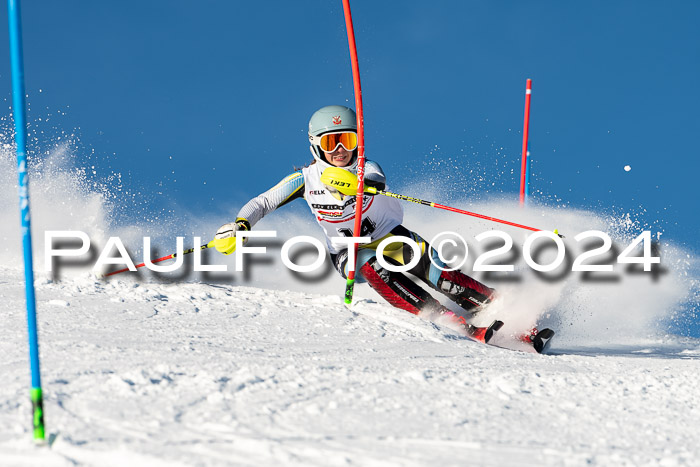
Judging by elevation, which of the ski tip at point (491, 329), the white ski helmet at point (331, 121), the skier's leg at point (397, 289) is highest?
the white ski helmet at point (331, 121)

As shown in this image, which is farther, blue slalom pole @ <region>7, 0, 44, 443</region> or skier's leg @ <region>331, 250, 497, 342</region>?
skier's leg @ <region>331, 250, 497, 342</region>

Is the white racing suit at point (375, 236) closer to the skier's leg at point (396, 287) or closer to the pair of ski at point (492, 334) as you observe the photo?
the skier's leg at point (396, 287)

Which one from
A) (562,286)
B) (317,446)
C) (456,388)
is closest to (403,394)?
(456,388)

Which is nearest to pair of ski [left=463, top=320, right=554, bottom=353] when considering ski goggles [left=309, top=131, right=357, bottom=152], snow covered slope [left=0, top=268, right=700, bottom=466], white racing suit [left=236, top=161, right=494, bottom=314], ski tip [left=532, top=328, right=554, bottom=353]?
ski tip [left=532, top=328, right=554, bottom=353]

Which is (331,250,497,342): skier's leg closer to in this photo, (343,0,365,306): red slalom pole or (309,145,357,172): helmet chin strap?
(343,0,365,306): red slalom pole

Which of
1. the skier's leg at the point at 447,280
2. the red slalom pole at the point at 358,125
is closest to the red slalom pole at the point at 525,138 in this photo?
the skier's leg at the point at 447,280

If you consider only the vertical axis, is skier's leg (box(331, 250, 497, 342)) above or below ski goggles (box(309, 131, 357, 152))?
below

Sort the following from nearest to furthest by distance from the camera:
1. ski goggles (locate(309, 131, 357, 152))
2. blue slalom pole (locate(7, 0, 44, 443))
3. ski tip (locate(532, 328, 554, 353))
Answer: blue slalom pole (locate(7, 0, 44, 443)), ski tip (locate(532, 328, 554, 353)), ski goggles (locate(309, 131, 357, 152))

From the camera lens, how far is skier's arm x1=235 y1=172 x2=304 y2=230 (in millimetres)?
5305

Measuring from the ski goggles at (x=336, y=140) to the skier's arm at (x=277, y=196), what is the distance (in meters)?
0.38

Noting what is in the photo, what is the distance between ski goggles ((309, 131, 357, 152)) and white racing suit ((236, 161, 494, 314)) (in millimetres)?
167

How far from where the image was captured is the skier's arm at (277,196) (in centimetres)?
530

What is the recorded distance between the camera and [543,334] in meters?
5.08

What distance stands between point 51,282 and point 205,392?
8.89 feet
